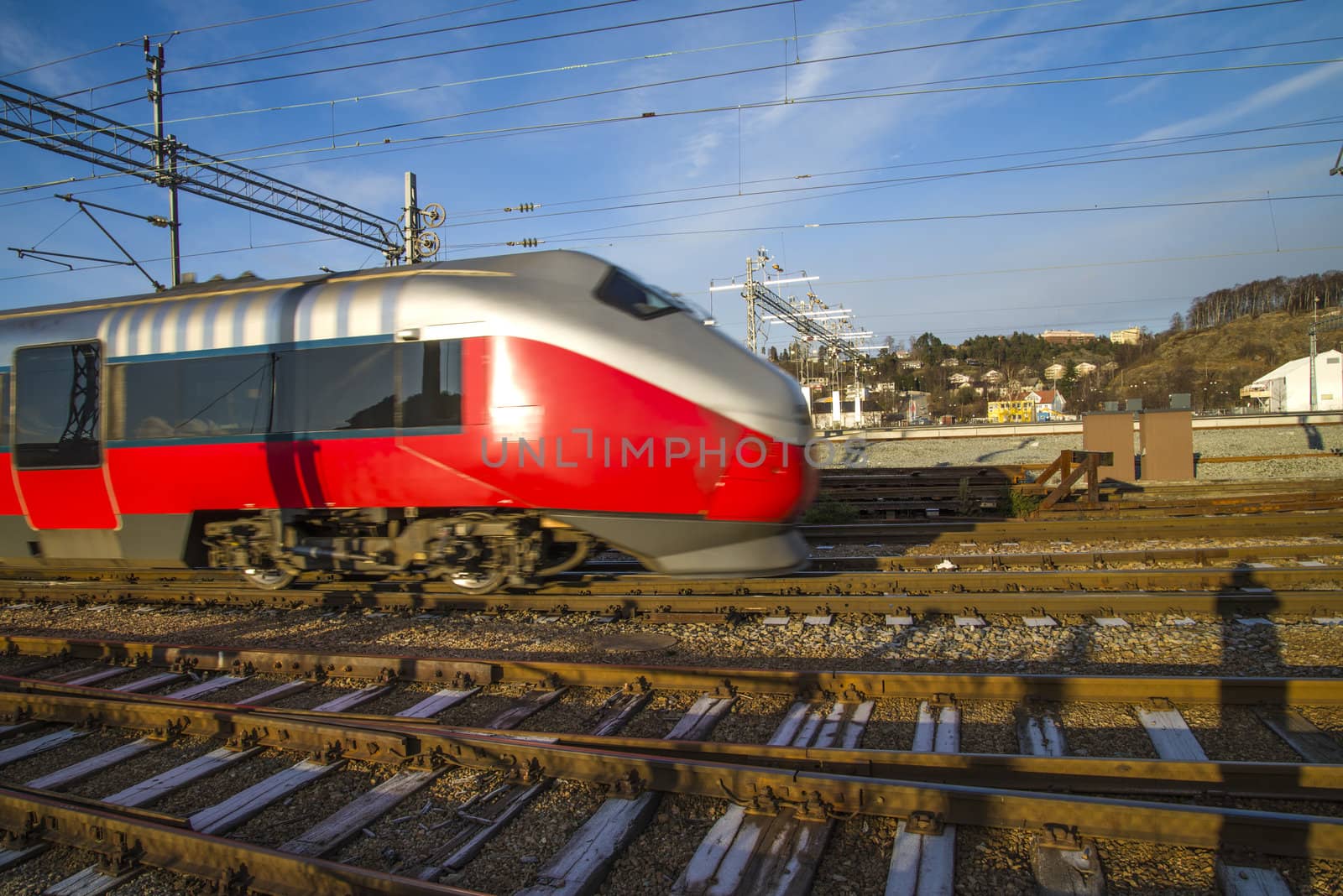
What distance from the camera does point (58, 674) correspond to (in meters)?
6.01

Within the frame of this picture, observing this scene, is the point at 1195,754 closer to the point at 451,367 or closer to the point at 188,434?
the point at 451,367

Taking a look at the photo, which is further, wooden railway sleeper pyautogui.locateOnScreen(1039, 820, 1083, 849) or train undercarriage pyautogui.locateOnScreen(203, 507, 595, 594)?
train undercarriage pyautogui.locateOnScreen(203, 507, 595, 594)

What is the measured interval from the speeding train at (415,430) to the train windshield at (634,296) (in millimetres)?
20

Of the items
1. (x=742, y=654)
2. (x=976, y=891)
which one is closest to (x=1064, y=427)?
(x=742, y=654)

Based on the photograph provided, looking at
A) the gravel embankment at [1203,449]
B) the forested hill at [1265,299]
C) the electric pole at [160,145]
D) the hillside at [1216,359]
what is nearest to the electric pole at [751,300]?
the gravel embankment at [1203,449]

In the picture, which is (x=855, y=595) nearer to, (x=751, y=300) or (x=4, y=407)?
(x=4, y=407)

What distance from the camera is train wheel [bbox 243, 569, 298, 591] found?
814cm

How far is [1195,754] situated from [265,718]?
4904mm

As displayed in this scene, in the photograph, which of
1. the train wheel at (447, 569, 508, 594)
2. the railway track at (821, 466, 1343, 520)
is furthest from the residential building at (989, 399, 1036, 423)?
the train wheel at (447, 569, 508, 594)

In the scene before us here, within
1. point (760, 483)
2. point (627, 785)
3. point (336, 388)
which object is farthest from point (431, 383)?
point (627, 785)

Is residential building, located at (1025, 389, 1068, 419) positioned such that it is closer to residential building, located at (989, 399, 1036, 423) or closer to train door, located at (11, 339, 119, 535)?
residential building, located at (989, 399, 1036, 423)

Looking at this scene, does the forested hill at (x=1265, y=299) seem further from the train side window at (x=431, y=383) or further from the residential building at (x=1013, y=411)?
the train side window at (x=431, y=383)

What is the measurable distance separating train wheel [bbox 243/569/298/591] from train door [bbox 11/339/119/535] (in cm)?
136

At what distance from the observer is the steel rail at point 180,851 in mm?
2797
